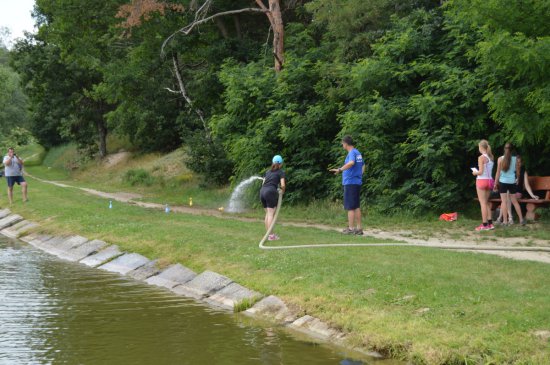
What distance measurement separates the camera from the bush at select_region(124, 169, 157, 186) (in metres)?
34.7

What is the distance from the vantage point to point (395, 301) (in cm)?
892

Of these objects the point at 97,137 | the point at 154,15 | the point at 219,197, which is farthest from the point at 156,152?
the point at 219,197

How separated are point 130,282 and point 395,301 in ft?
19.0

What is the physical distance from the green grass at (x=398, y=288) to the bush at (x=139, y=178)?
62.7 feet

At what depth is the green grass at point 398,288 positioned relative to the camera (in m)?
7.38

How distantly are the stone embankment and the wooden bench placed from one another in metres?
8.19

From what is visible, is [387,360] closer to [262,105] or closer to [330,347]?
[330,347]

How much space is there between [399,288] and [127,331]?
3.61 meters

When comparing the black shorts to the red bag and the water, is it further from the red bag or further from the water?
the water

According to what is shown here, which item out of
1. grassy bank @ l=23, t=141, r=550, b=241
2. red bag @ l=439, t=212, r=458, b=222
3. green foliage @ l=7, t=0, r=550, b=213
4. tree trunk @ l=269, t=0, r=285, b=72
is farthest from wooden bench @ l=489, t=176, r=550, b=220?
tree trunk @ l=269, t=0, r=285, b=72

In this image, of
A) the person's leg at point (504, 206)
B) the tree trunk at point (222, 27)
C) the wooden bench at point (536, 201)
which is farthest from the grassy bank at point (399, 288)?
the tree trunk at point (222, 27)

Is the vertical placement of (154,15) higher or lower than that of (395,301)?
higher

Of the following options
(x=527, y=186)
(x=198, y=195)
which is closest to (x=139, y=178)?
(x=198, y=195)

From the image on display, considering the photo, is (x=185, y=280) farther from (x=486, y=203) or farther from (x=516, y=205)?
(x=516, y=205)
